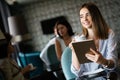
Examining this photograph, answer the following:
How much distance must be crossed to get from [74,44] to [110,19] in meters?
2.02

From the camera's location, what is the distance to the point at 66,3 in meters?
3.26

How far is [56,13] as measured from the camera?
333 centimetres

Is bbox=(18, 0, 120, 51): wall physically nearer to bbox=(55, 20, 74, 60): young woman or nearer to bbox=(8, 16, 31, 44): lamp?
bbox=(55, 20, 74, 60): young woman

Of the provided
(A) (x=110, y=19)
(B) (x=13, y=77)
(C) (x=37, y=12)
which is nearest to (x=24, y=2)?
(C) (x=37, y=12)

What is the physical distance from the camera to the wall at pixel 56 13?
3105mm

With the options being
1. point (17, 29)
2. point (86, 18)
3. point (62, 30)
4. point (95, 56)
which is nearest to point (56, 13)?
point (62, 30)

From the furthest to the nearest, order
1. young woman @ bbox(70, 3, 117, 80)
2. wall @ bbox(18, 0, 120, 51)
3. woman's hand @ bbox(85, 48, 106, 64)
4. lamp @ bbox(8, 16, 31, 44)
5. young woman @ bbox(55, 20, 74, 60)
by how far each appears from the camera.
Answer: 1. wall @ bbox(18, 0, 120, 51)
2. young woman @ bbox(55, 20, 74, 60)
3. lamp @ bbox(8, 16, 31, 44)
4. young woman @ bbox(70, 3, 117, 80)
5. woman's hand @ bbox(85, 48, 106, 64)

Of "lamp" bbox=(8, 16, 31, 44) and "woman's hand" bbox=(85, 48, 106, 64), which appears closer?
"woman's hand" bbox=(85, 48, 106, 64)

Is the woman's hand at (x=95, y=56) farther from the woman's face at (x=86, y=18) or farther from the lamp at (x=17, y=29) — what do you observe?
the lamp at (x=17, y=29)

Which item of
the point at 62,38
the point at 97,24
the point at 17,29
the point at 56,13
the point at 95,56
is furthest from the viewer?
the point at 56,13

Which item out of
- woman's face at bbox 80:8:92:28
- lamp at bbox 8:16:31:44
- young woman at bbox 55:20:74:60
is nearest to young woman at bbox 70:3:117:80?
woman's face at bbox 80:8:92:28

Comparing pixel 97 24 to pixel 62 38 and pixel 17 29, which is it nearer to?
pixel 17 29

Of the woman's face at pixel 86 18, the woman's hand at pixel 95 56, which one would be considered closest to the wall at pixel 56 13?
the woman's face at pixel 86 18

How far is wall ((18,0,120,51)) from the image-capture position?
10.2ft
